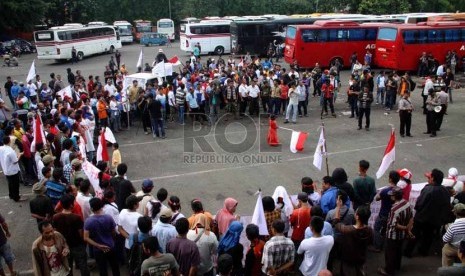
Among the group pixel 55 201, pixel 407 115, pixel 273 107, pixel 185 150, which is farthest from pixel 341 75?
pixel 55 201

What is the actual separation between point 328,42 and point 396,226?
22032 mm

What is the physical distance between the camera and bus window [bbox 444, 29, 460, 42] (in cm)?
2673

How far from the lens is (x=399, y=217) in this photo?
23.0 feet

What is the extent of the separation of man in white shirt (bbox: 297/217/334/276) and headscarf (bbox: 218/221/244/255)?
0.86 m

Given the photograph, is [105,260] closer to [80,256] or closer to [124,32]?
[80,256]

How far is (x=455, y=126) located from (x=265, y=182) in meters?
8.66

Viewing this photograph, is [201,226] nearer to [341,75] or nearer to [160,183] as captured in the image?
[160,183]

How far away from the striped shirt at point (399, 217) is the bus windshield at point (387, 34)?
69.0ft

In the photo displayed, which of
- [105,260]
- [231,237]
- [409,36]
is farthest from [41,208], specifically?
[409,36]

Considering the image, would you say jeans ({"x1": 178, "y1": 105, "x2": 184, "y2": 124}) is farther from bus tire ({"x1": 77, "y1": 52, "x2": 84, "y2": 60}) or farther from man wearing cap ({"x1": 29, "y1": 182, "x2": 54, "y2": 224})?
bus tire ({"x1": 77, "y1": 52, "x2": 84, "y2": 60})

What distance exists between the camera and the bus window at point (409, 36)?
25.6 meters

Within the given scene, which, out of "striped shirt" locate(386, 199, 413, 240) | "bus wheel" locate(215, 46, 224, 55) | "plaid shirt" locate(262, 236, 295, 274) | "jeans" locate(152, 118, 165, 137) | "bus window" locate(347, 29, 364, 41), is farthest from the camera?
"bus wheel" locate(215, 46, 224, 55)

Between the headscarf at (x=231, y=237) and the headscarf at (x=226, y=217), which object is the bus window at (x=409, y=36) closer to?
the headscarf at (x=226, y=217)

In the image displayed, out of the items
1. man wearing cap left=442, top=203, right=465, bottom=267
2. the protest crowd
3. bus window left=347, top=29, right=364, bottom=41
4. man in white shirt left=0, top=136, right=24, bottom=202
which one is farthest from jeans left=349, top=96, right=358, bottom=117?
man in white shirt left=0, top=136, right=24, bottom=202
